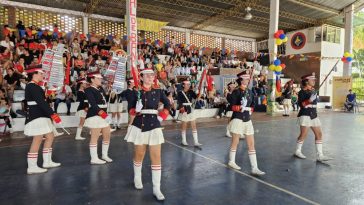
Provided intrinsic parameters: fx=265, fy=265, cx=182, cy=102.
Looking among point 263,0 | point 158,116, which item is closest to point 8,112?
point 158,116

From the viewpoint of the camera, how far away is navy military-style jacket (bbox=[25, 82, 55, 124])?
15.6 ft

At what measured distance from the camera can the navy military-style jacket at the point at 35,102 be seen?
15.6ft

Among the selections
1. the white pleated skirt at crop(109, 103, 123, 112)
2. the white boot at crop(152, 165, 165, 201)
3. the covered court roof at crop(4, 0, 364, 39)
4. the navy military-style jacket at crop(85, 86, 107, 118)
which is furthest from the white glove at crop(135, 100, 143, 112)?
the covered court roof at crop(4, 0, 364, 39)

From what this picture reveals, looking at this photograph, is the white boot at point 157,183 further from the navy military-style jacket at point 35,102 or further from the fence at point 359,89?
the fence at point 359,89

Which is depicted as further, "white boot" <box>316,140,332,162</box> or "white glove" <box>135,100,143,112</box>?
"white boot" <box>316,140,332,162</box>

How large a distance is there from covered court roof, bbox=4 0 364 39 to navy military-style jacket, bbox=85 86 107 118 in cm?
1255

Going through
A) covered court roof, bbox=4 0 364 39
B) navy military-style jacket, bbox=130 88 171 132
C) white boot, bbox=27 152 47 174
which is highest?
covered court roof, bbox=4 0 364 39

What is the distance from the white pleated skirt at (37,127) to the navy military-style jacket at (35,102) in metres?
A: 0.08

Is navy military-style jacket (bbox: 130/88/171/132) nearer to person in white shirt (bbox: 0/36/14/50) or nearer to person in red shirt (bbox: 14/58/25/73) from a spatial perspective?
person in red shirt (bbox: 14/58/25/73)

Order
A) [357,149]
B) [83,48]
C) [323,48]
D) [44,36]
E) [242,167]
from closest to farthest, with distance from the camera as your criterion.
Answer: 1. [242,167]
2. [357,149]
3. [44,36]
4. [83,48]
5. [323,48]

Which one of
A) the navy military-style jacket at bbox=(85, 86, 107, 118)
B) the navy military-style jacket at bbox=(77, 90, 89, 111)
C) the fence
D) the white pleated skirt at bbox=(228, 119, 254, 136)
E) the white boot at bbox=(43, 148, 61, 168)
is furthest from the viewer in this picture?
the fence

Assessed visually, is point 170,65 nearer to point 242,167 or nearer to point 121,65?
point 121,65

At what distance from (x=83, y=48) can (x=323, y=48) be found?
19591mm

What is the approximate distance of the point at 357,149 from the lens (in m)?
6.91
